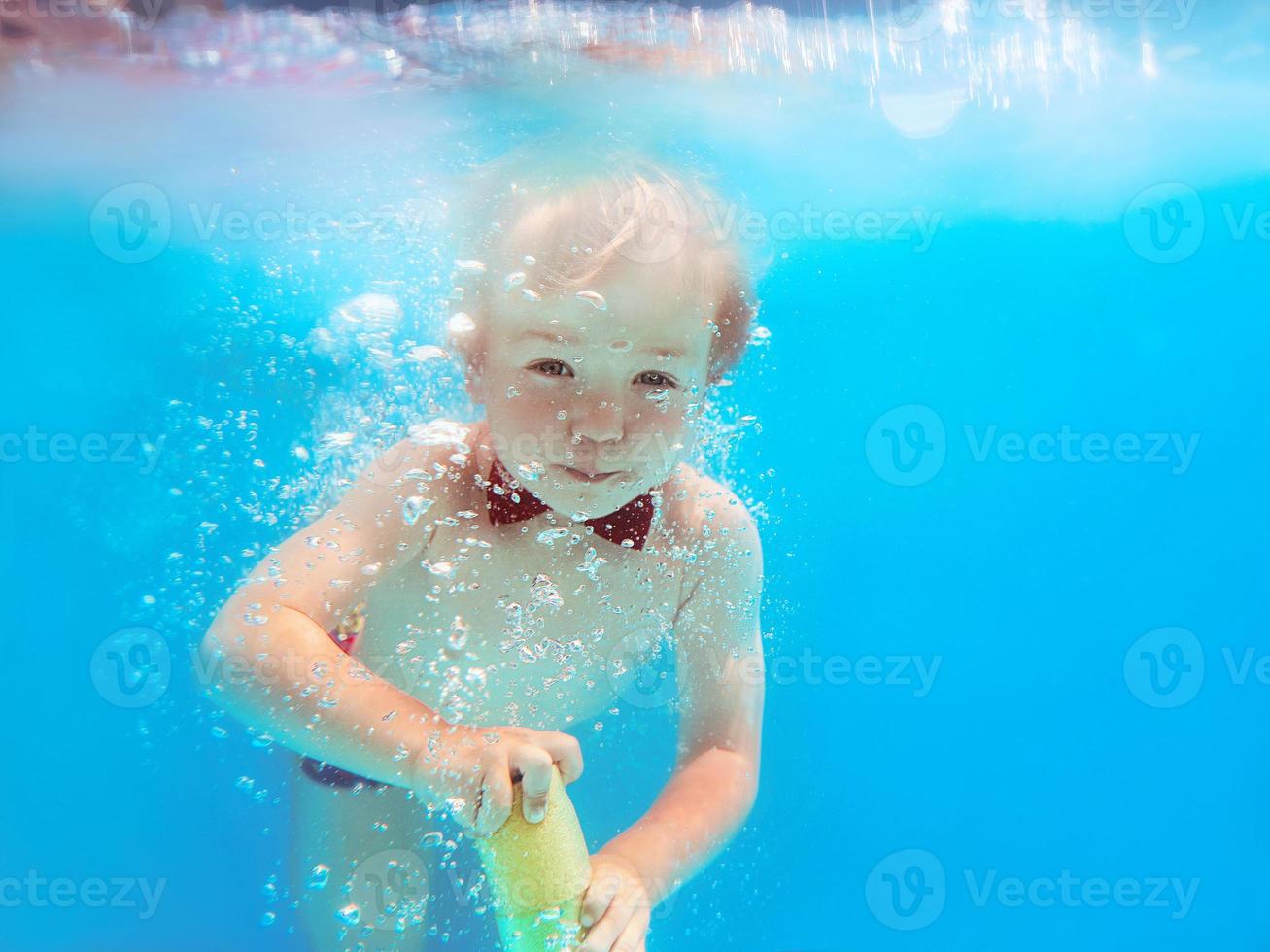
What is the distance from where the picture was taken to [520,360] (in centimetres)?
214

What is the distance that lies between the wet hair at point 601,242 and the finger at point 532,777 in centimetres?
114

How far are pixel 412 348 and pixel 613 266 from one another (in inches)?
63.4

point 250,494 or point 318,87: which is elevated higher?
point 318,87

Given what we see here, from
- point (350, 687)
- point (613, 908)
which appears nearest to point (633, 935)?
point (613, 908)

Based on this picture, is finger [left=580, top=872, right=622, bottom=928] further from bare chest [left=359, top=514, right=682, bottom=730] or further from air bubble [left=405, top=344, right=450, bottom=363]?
air bubble [left=405, top=344, right=450, bottom=363]

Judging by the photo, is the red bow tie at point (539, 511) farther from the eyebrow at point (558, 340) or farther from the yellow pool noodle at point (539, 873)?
the yellow pool noodle at point (539, 873)

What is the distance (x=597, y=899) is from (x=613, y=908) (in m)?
0.07

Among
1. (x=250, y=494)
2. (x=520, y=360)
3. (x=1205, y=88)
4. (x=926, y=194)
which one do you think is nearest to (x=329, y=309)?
(x=250, y=494)

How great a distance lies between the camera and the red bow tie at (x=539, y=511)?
246 centimetres

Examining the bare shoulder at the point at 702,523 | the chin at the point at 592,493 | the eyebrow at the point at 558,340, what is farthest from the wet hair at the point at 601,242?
the chin at the point at 592,493

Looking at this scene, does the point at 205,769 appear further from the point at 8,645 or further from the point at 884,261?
the point at 884,261

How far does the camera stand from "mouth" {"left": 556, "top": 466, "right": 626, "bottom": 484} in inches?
86.0

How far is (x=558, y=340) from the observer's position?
208 centimetres

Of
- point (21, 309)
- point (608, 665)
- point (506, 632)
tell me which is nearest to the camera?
point (506, 632)
